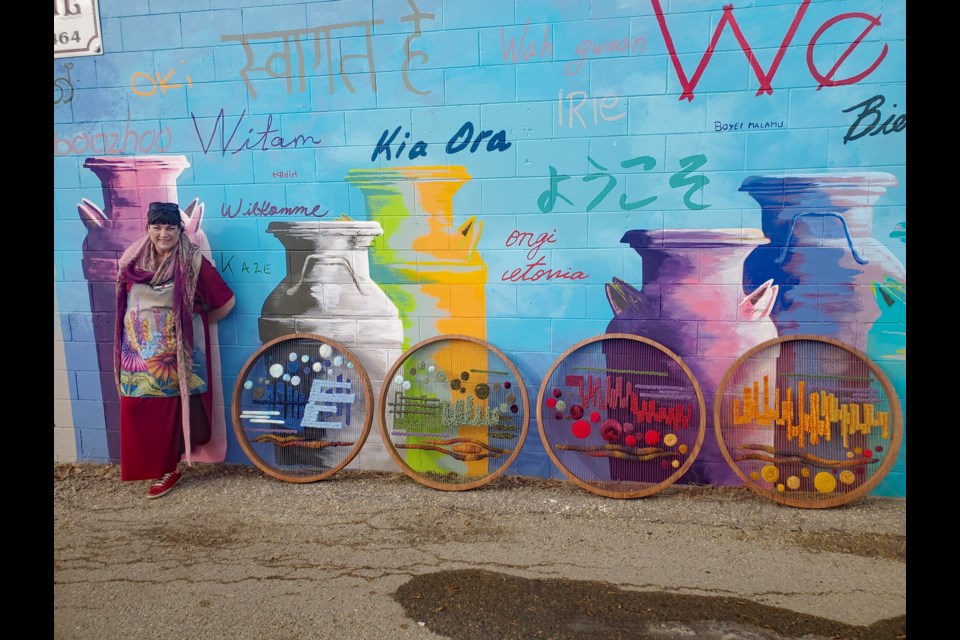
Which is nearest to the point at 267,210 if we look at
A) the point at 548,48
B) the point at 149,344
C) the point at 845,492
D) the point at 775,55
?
the point at 149,344

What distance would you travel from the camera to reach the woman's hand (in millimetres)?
4012

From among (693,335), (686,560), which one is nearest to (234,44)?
(693,335)

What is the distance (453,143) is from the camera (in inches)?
147

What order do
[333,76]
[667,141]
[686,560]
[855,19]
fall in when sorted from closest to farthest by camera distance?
[686,560] → [855,19] → [667,141] → [333,76]

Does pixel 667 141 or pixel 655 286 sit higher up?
pixel 667 141

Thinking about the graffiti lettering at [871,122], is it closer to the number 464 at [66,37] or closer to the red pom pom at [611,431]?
the red pom pom at [611,431]

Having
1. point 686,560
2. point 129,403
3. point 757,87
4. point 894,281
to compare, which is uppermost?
point 757,87

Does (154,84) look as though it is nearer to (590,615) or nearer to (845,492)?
(590,615)

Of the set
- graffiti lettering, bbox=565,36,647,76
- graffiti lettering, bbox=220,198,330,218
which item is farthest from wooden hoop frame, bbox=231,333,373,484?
graffiti lettering, bbox=565,36,647,76

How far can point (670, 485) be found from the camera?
3666mm

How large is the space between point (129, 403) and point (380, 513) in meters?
1.76

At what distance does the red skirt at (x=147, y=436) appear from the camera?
12.6 ft

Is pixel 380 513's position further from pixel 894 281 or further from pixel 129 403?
pixel 894 281

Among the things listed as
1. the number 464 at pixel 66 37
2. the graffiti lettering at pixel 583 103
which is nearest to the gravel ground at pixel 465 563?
the graffiti lettering at pixel 583 103
